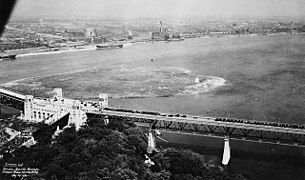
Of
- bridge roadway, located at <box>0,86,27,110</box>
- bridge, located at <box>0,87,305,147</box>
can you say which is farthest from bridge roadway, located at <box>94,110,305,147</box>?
bridge roadway, located at <box>0,86,27,110</box>

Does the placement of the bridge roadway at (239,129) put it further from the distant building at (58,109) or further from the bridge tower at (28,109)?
the bridge tower at (28,109)

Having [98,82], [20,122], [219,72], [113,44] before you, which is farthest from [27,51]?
[20,122]

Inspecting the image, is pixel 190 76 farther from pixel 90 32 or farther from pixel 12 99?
Answer: pixel 90 32

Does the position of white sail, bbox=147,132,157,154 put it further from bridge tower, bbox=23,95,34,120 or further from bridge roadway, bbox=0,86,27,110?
bridge roadway, bbox=0,86,27,110

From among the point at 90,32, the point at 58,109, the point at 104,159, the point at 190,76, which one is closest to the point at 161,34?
the point at 90,32

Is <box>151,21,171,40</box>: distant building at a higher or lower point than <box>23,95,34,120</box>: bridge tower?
higher

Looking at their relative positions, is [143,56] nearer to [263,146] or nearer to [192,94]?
[192,94]

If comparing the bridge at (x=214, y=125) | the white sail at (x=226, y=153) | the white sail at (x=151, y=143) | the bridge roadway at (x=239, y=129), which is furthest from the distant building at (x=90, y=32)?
the white sail at (x=226, y=153)

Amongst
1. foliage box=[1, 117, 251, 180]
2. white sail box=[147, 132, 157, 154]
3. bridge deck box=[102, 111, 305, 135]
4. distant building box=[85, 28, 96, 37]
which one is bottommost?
white sail box=[147, 132, 157, 154]
